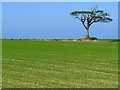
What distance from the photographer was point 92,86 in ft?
29.4

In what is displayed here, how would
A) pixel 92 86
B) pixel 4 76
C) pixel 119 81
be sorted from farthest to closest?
1. pixel 4 76
2. pixel 119 81
3. pixel 92 86

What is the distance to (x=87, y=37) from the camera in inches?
2539

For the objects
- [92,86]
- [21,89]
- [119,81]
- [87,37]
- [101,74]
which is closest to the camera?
[21,89]

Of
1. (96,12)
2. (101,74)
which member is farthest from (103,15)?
(101,74)

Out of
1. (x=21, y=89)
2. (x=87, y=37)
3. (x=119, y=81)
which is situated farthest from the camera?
(x=87, y=37)

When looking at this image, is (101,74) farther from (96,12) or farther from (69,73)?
(96,12)

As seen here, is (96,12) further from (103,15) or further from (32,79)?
(32,79)

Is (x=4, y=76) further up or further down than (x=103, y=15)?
further down

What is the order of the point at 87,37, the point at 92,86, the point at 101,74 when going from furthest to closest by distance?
1. the point at 87,37
2. the point at 101,74
3. the point at 92,86

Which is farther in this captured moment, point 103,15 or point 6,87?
point 103,15

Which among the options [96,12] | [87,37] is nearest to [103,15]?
[96,12]

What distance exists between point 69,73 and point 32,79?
1.95 m

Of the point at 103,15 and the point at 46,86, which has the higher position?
the point at 103,15

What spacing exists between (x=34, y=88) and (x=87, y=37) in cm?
5635
